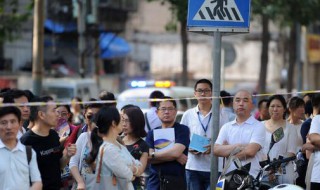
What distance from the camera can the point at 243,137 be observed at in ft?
30.9

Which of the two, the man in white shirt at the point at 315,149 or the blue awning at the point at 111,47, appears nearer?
the man in white shirt at the point at 315,149

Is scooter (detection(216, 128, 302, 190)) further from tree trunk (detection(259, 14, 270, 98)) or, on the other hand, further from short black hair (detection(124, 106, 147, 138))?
tree trunk (detection(259, 14, 270, 98))

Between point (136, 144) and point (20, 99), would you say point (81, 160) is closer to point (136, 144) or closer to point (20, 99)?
point (136, 144)

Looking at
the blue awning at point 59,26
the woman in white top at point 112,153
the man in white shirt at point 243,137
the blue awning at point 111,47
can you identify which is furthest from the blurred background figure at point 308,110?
the blue awning at point 111,47

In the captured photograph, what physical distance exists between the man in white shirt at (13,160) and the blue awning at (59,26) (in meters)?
28.0

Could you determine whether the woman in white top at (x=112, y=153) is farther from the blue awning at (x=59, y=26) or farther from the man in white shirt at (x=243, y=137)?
the blue awning at (x=59, y=26)

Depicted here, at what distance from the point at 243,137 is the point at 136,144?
1361mm

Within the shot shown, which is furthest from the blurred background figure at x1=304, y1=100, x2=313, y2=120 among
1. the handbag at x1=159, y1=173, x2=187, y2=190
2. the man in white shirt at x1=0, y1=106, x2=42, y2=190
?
the man in white shirt at x1=0, y1=106, x2=42, y2=190

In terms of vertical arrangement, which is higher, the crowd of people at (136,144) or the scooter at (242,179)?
the crowd of people at (136,144)

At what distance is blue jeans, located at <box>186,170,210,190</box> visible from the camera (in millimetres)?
10227

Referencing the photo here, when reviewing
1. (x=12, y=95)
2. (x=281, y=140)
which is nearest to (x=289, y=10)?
Result: (x=281, y=140)

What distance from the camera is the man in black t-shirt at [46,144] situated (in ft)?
26.2

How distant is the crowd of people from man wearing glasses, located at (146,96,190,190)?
0.01 meters

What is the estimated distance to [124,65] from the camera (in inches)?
1742
